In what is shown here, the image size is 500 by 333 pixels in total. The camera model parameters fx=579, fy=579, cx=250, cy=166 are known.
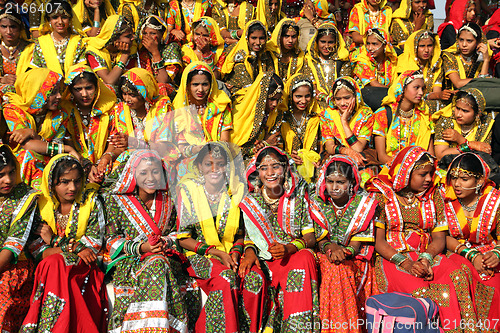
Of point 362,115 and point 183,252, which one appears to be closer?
point 183,252

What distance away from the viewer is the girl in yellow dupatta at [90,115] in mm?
5332

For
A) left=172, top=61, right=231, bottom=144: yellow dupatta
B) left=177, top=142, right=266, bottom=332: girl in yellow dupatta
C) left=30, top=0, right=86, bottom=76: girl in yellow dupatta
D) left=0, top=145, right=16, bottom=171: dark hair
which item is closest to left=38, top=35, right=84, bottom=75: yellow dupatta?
left=30, top=0, right=86, bottom=76: girl in yellow dupatta

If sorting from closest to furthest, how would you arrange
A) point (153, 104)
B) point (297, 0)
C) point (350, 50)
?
point (153, 104), point (350, 50), point (297, 0)

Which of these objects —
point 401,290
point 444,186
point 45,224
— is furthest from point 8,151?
point 444,186

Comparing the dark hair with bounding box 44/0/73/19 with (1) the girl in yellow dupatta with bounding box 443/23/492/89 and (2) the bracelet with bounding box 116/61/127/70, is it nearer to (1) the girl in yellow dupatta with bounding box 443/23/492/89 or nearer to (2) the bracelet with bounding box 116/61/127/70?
(2) the bracelet with bounding box 116/61/127/70

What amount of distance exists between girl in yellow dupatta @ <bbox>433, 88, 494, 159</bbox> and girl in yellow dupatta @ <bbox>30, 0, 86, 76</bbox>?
3803 millimetres

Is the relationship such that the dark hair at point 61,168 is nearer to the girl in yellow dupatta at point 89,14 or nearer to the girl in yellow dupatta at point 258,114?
the girl in yellow dupatta at point 258,114

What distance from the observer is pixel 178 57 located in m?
6.54

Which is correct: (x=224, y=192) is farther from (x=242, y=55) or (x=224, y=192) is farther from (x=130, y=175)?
(x=242, y=55)

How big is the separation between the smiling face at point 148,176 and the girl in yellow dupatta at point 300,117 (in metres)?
1.79

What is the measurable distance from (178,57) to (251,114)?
1.24m

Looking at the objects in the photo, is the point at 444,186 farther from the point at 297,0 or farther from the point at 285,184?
the point at 297,0

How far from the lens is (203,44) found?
22.1ft

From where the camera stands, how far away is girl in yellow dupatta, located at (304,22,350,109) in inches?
265
